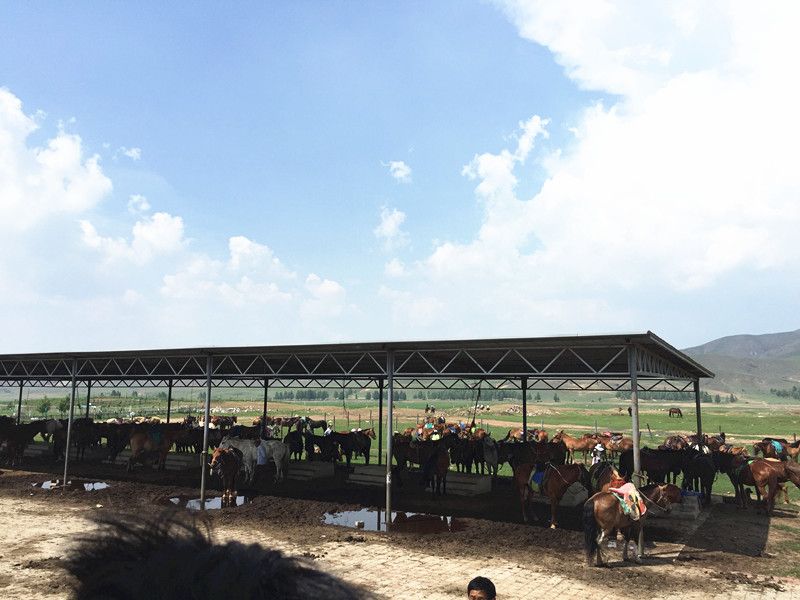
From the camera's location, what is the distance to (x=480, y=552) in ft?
38.9

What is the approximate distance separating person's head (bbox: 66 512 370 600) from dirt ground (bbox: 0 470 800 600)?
5.94 meters

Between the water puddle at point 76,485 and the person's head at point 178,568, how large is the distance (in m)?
20.4

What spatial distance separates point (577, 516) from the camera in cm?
1555

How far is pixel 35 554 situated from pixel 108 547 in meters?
12.8

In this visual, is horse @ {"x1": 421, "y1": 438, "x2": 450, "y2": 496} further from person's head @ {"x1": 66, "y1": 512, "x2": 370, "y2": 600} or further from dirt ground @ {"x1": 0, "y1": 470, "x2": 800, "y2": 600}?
person's head @ {"x1": 66, "y1": 512, "x2": 370, "y2": 600}

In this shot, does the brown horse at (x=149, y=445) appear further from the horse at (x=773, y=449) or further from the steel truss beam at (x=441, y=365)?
the horse at (x=773, y=449)

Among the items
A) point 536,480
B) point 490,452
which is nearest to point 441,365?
point 490,452

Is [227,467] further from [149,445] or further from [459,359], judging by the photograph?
[459,359]

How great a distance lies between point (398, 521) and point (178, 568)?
14443 mm

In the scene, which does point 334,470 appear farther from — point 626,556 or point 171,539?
point 171,539

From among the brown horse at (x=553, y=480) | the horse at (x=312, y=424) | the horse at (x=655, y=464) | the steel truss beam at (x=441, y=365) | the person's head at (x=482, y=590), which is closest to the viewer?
the person's head at (x=482, y=590)

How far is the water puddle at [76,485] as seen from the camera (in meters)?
18.9

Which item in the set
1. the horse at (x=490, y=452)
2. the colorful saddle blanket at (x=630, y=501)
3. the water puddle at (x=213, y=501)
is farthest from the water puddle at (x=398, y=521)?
the horse at (x=490, y=452)

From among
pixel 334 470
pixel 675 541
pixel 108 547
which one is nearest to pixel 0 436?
pixel 334 470
